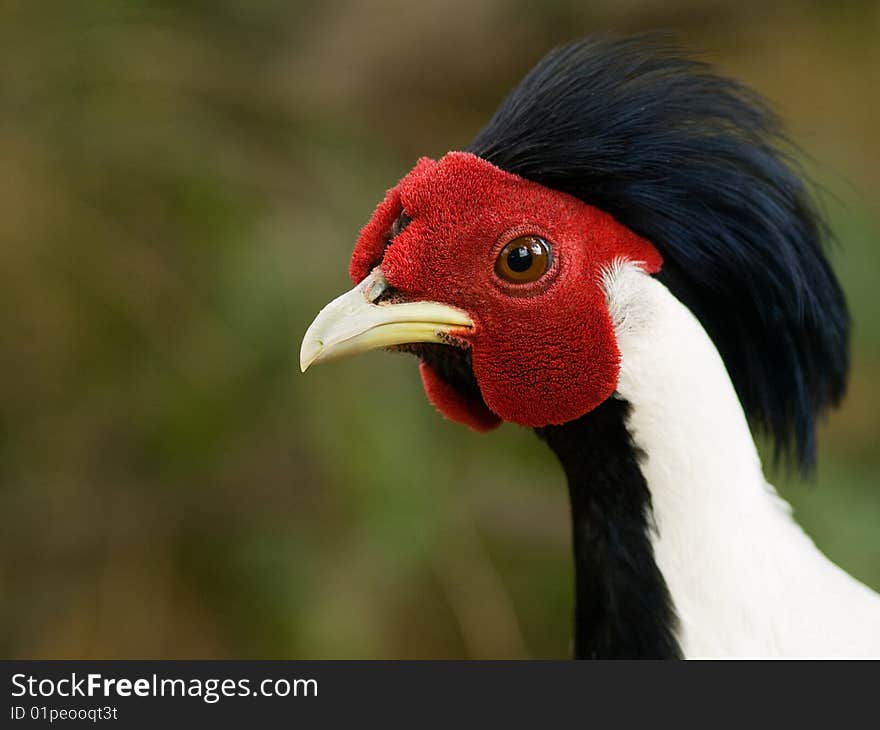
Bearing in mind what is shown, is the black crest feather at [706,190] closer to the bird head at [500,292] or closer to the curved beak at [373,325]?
the bird head at [500,292]

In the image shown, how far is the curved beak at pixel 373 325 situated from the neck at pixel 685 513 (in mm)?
273

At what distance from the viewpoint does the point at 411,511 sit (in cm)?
326

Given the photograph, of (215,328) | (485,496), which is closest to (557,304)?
(215,328)

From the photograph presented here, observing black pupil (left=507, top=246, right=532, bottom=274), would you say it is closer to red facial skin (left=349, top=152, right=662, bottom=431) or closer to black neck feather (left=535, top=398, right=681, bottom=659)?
red facial skin (left=349, top=152, right=662, bottom=431)

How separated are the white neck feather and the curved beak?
28cm

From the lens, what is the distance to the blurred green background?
11.0ft

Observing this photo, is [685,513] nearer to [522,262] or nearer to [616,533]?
[616,533]

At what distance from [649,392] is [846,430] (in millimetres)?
3388

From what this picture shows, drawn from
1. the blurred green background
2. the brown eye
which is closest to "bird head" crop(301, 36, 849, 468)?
the brown eye

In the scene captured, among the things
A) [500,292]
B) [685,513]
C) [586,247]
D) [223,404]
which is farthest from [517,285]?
[223,404]

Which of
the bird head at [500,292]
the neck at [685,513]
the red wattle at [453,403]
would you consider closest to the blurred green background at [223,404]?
the red wattle at [453,403]

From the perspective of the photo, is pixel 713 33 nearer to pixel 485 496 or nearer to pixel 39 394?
pixel 485 496

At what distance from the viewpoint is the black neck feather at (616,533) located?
1.80m

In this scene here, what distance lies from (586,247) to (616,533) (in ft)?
1.63
